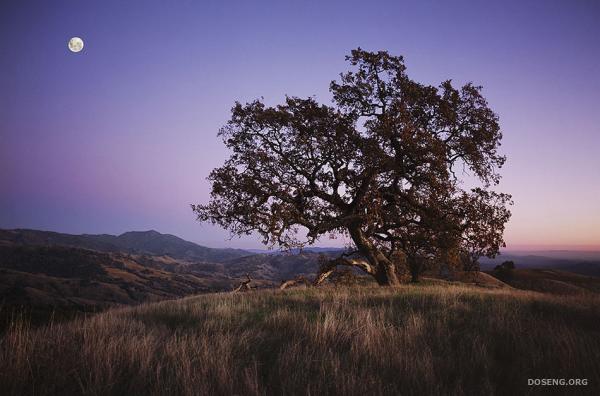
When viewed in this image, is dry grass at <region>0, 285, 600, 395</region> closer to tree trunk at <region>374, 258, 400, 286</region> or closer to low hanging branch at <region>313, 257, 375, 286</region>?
low hanging branch at <region>313, 257, 375, 286</region>

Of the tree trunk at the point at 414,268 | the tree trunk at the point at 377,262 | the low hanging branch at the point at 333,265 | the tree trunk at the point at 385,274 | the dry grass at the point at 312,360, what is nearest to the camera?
the dry grass at the point at 312,360

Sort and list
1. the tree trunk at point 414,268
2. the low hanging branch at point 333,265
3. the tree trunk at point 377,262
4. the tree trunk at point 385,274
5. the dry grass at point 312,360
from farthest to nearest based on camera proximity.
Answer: the tree trunk at point 414,268 → the tree trunk at point 385,274 → the tree trunk at point 377,262 → the low hanging branch at point 333,265 → the dry grass at point 312,360

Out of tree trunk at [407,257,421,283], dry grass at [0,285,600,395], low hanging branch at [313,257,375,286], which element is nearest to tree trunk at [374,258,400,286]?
low hanging branch at [313,257,375,286]

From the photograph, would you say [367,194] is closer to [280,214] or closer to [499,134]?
[280,214]

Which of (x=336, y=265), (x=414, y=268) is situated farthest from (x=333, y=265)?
(x=414, y=268)

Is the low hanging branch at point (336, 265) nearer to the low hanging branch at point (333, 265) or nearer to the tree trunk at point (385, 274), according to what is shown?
the low hanging branch at point (333, 265)

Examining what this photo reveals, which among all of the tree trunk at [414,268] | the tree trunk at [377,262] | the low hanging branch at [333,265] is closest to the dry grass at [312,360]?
the low hanging branch at [333,265]

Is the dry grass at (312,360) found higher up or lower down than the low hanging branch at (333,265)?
lower down

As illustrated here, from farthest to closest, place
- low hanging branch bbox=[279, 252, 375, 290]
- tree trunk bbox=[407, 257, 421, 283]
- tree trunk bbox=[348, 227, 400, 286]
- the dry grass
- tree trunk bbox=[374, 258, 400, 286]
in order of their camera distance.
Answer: tree trunk bbox=[407, 257, 421, 283] < tree trunk bbox=[374, 258, 400, 286] < tree trunk bbox=[348, 227, 400, 286] < low hanging branch bbox=[279, 252, 375, 290] < the dry grass

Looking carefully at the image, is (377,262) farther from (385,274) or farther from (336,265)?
(336,265)

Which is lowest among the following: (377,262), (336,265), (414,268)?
(414,268)

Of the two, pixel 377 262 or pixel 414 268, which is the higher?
pixel 377 262

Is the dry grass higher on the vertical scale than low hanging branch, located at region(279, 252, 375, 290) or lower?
lower

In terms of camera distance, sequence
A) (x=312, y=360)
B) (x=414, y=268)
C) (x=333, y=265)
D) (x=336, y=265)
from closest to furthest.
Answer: (x=312, y=360) < (x=333, y=265) < (x=336, y=265) < (x=414, y=268)
